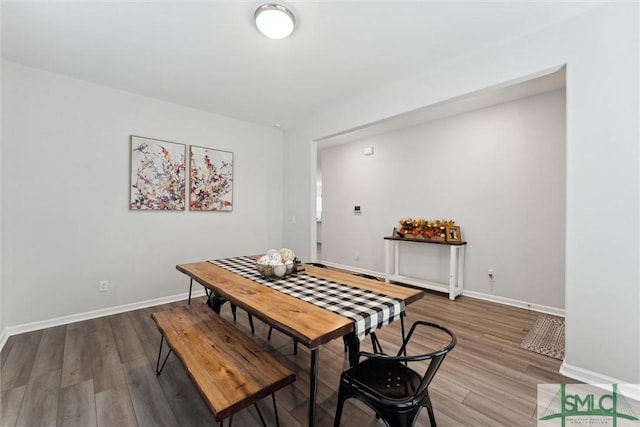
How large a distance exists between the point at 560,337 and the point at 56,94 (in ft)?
18.3

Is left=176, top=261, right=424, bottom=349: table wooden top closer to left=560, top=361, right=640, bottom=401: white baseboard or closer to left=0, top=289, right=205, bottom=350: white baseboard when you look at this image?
left=560, top=361, right=640, bottom=401: white baseboard

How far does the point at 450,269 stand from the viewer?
3785 mm

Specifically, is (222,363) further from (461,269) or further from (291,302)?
(461,269)

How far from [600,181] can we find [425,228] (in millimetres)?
2379

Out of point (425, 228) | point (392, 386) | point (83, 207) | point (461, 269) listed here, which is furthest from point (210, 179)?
point (461, 269)

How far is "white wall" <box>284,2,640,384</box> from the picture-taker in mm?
1754

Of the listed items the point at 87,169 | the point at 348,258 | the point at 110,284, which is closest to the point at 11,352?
the point at 110,284

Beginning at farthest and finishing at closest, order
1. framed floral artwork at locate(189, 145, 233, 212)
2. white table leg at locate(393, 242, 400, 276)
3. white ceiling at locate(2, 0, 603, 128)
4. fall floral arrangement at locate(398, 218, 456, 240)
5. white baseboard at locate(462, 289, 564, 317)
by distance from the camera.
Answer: white table leg at locate(393, 242, 400, 276) < fall floral arrangement at locate(398, 218, 456, 240) < framed floral artwork at locate(189, 145, 233, 212) < white baseboard at locate(462, 289, 564, 317) < white ceiling at locate(2, 0, 603, 128)

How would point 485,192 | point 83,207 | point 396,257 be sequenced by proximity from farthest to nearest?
point 396,257 < point 485,192 < point 83,207

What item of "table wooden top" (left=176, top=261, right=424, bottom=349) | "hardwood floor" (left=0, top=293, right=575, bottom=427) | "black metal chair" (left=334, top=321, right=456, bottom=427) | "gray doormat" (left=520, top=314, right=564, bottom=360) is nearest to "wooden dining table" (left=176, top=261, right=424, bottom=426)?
"table wooden top" (left=176, top=261, right=424, bottom=349)

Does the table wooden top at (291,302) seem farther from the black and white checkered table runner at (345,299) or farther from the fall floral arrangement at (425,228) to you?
the fall floral arrangement at (425,228)

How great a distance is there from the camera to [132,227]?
326cm

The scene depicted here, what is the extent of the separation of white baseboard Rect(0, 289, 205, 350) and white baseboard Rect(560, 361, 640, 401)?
3.95 m

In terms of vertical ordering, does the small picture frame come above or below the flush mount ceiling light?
below
